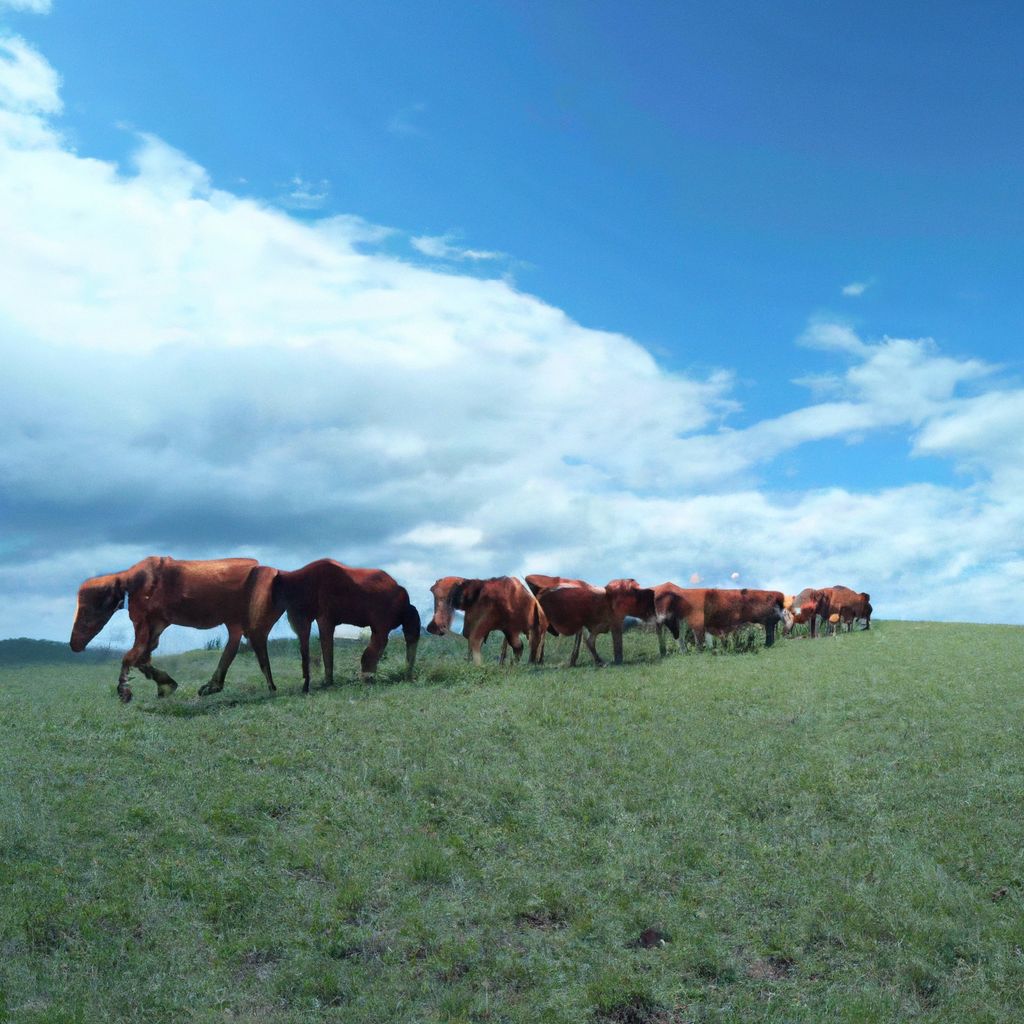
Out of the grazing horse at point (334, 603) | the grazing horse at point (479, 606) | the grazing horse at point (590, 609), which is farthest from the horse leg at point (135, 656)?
the grazing horse at point (590, 609)

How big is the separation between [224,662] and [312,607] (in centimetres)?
249

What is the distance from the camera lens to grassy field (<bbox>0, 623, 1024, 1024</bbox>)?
10156 mm

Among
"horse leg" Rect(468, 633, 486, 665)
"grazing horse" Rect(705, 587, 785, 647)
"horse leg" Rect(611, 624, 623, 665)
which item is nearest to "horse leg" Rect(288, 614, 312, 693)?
"horse leg" Rect(468, 633, 486, 665)

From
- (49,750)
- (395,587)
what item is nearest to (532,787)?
(49,750)

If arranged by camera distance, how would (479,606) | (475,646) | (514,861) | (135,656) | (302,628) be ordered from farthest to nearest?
(479,606) → (475,646) → (302,628) → (135,656) → (514,861)

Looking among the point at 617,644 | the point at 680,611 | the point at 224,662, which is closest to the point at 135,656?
the point at 224,662

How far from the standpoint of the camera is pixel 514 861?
13.0m

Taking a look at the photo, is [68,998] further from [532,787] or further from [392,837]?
[532,787]

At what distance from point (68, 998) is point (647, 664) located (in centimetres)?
2026

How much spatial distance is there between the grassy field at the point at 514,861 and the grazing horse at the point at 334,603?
125 inches

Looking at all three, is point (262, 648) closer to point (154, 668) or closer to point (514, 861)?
point (154, 668)

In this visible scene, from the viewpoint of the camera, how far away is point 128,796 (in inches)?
564

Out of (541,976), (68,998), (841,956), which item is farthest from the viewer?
(841,956)

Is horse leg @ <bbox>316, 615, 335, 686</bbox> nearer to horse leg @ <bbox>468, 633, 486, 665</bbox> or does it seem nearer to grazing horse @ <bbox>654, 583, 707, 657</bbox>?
horse leg @ <bbox>468, 633, 486, 665</bbox>
